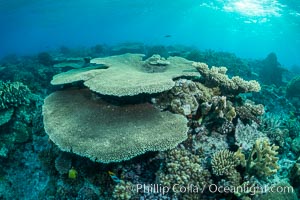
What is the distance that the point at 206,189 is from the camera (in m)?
4.63

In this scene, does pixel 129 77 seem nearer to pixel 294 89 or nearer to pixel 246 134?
pixel 246 134

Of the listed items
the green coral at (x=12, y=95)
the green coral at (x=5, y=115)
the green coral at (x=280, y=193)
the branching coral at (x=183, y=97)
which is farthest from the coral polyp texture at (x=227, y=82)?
the green coral at (x=5, y=115)

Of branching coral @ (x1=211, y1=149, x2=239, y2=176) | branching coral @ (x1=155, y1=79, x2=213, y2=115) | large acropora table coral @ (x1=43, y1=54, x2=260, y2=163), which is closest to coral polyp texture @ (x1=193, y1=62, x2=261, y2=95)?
large acropora table coral @ (x1=43, y1=54, x2=260, y2=163)

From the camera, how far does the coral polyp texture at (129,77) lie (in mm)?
5238

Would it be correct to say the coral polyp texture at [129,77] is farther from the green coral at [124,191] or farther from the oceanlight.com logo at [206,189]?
the oceanlight.com logo at [206,189]

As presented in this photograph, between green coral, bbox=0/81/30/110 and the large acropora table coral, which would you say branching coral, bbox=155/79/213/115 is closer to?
the large acropora table coral

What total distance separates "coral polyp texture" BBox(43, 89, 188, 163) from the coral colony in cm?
2

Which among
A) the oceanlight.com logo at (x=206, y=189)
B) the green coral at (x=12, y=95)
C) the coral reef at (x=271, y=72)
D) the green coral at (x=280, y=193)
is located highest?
the green coral at (x=12, y=95)

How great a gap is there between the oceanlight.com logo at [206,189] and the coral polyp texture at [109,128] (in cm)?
81

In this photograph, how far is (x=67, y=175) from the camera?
5539 mm

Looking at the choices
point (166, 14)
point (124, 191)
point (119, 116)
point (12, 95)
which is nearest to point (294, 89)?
point (119, 116)

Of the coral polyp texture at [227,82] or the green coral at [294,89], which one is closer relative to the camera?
the coral polyp texture at [227,82]

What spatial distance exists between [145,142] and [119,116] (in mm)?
1164

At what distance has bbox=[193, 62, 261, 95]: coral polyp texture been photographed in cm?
629
